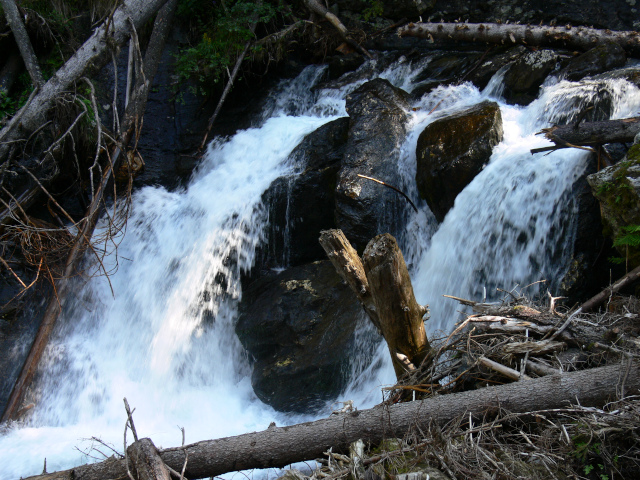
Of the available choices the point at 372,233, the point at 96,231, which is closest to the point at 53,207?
the point at 96,231

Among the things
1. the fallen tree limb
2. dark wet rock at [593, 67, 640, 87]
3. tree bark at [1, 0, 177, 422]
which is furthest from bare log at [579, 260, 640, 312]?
tree bark at [1, 0, 177, 422]

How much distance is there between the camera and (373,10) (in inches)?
387

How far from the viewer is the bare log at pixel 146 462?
2.30 meters

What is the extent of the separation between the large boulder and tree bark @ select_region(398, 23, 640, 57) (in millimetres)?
4452

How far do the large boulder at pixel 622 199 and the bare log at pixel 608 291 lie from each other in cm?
25

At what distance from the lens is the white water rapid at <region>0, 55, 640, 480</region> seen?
15.8ft

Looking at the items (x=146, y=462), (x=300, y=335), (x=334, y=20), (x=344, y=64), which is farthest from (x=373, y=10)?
(x=146, y=462)

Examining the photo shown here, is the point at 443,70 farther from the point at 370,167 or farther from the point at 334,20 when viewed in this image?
the point at 370,167

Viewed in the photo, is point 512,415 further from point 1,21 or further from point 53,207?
point 1,21

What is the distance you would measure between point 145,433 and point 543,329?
4.31m

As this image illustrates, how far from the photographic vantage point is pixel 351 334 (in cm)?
545

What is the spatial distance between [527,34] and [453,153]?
376 cm

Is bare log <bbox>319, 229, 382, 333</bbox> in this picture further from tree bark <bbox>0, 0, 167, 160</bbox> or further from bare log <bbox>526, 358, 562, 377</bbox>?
tree bark <bbox>0, 0, 167, 160</bbox>

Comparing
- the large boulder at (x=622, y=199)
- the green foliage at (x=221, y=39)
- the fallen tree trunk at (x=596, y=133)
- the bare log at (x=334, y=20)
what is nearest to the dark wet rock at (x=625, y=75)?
the fallen tree trunk at (x=596, y=133)
